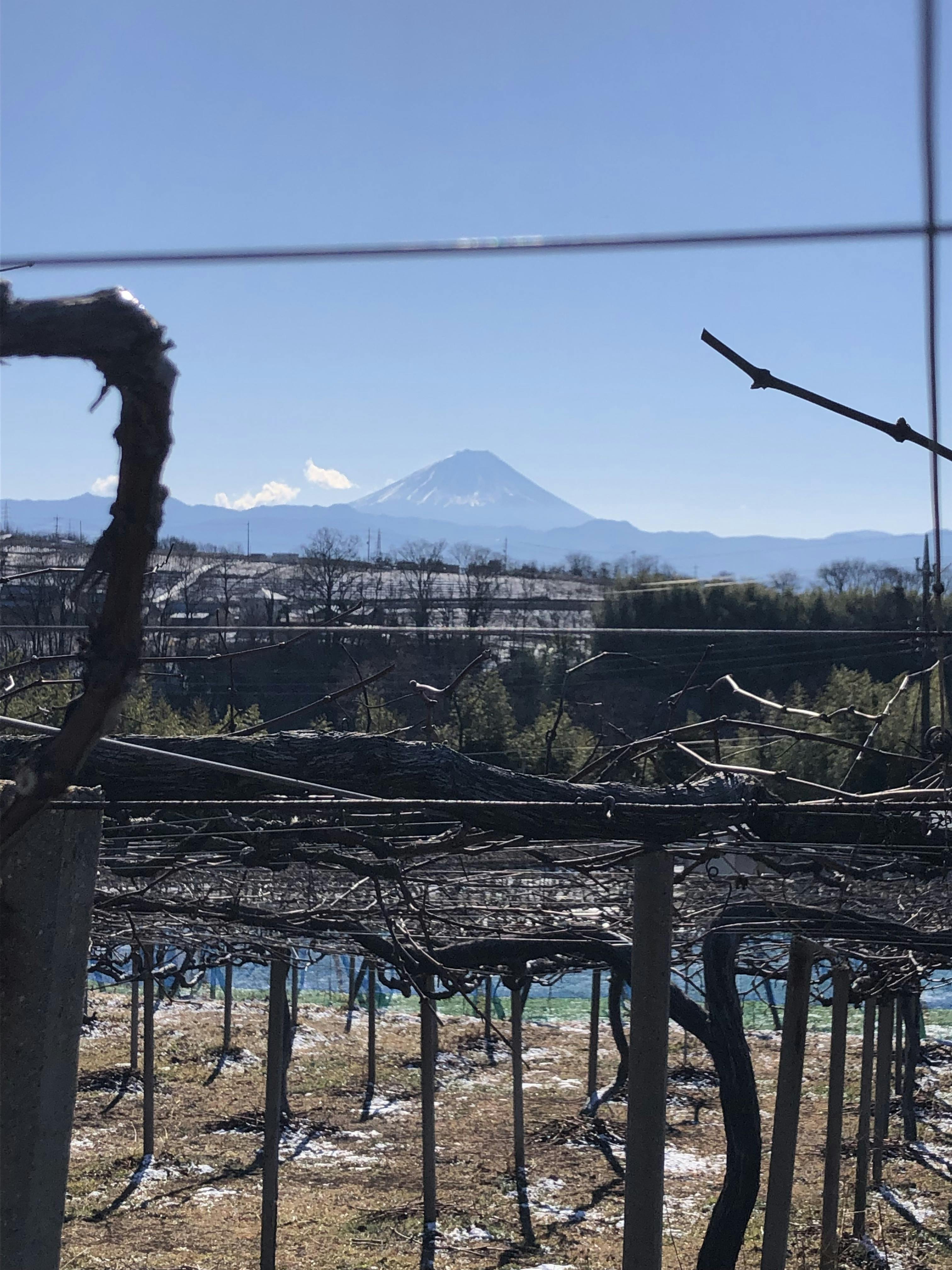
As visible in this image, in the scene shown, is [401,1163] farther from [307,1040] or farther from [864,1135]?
[307,1040]

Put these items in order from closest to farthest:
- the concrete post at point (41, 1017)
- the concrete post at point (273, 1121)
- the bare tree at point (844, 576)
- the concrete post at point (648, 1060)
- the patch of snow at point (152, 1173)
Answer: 1. the concrete post at point (41, 1017)
2. the concrete post at point (648, 1060)
3. the concrete post at point (273, 1121)
4. the patch of snow at point (152, 1173)
5. the bare tree at point (844, 576)

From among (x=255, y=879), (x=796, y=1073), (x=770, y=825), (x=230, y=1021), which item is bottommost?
(x=230, y=1021)

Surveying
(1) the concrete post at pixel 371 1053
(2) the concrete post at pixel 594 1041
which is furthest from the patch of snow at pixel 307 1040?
(2) the concrete post at pixel 594 1041

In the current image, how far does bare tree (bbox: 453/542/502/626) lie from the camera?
745 inches

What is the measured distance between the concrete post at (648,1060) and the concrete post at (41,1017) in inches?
52.2

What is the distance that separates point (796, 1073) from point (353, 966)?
788 centimetres

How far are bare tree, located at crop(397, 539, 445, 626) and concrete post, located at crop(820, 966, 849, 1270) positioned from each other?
10962mm

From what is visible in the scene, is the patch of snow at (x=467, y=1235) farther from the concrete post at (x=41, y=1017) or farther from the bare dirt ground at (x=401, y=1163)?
the concrete post at (x=41, y=1017)

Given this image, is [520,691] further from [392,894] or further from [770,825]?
[770,825]

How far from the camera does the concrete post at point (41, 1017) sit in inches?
81.1

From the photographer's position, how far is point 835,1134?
240 inches

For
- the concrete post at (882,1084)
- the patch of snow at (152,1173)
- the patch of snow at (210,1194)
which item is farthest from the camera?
the concrete post at (882,1084)

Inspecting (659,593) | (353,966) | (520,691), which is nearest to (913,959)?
(353,966)

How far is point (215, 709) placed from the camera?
18.8 metres
